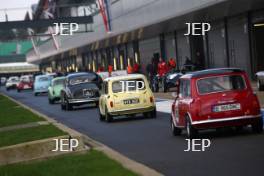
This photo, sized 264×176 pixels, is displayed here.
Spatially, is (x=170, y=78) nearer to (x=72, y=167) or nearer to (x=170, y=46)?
(x=170, y=46)

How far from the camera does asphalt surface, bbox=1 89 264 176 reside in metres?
11.9

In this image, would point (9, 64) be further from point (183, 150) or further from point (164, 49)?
point (183, 150)

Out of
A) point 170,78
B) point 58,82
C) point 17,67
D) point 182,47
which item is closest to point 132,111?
point 170,78

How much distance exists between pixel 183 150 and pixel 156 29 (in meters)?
42.6

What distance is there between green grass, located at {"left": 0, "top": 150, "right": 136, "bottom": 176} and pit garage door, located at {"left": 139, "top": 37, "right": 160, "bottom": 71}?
47879 mm

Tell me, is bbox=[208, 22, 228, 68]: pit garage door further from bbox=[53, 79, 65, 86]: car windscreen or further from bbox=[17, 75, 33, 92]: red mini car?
bbox=[17, 75, 33, 92]: red mini car

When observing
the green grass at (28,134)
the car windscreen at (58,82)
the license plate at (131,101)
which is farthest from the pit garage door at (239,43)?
the green grass at (28,134)

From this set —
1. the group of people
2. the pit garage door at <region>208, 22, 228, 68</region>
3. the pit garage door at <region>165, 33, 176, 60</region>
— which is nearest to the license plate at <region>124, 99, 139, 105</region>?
the group of people

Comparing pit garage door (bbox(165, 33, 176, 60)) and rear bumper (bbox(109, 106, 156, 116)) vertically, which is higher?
pit garage door (bbox(165, 33, 176, 60))

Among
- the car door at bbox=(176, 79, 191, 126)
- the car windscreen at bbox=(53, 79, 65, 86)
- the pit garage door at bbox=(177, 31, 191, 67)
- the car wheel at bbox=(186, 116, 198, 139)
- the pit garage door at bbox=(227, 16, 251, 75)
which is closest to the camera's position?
the car wheel at bbox=(186, 116, 198, 139)

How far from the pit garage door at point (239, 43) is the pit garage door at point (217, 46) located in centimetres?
107

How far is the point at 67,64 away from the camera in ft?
390

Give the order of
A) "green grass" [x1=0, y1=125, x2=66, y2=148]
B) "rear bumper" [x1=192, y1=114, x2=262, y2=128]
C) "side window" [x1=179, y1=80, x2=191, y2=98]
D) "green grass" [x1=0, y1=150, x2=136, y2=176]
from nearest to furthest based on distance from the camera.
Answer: "green grass" [x1=0, y1=150, x2=136, y2=176] < "rear bumper" [x1=192, y1=114, x2=262, y2=128] < "side window" [x1=179, y1=80, x2=191, y2=98] < "green grass" [x1=0, y1=125, x2=66, y2=148]

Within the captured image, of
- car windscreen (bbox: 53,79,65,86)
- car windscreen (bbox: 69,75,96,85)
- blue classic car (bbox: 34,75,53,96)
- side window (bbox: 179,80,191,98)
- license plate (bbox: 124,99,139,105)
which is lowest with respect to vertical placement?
blue classic car (bbox: 34,75,53,96)
